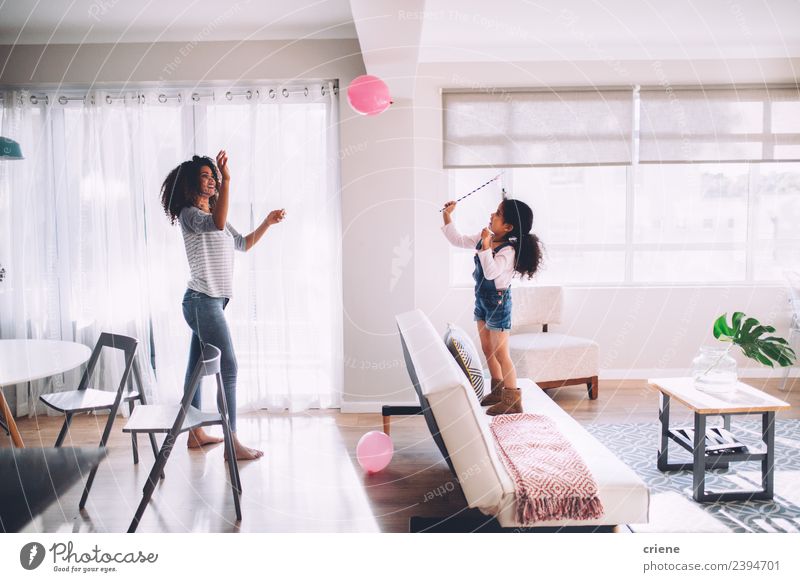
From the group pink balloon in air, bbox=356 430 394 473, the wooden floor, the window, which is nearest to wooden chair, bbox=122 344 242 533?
the wooden floor

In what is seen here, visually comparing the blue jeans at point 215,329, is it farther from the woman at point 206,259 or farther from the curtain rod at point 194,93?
the curtain rod at point 194,93

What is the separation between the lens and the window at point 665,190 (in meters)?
4.21

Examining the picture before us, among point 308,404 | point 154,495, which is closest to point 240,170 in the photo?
point 308,404

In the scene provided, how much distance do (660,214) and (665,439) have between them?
2293 mm

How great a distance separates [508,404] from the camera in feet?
8.78

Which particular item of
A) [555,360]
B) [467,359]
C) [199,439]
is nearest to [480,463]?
[467,359]

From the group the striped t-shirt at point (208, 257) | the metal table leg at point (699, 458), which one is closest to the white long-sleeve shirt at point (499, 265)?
the metal table leg at point (699, 458)

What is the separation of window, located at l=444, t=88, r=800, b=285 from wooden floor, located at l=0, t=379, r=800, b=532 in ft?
4.44

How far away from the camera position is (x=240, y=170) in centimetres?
364

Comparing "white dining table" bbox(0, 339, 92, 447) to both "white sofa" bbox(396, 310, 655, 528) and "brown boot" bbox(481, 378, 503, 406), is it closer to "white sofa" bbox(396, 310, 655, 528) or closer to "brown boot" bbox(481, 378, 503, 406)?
"white sofa" bbox(396, 310, 655, 528)

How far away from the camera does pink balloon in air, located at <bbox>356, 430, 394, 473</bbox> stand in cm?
268

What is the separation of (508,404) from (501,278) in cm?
65

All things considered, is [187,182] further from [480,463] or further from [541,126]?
[541,126]

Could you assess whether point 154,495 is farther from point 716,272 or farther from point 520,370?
point 716,272
